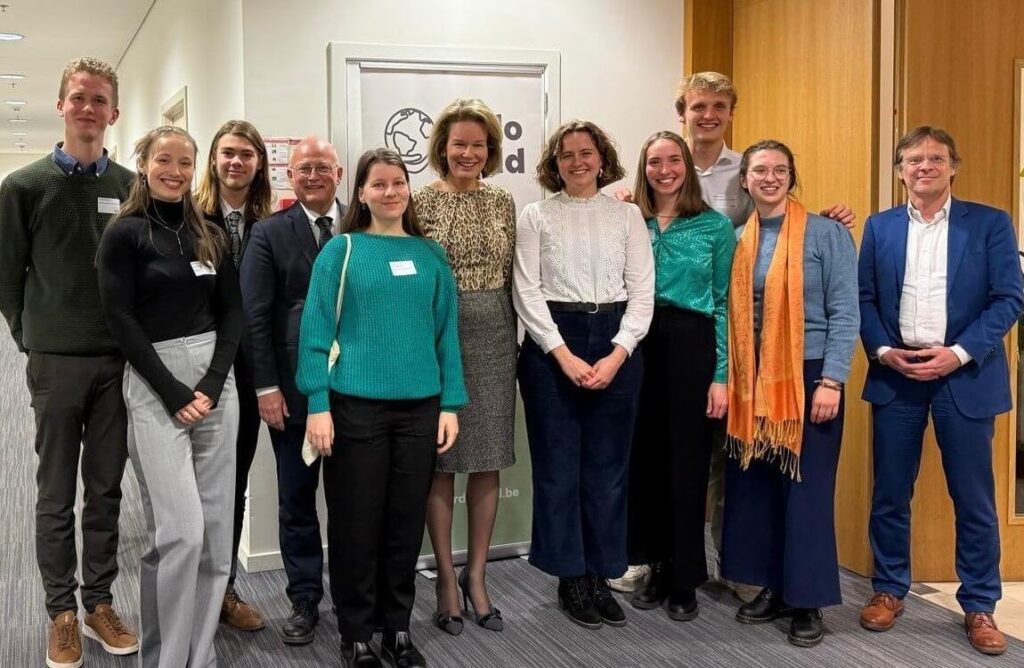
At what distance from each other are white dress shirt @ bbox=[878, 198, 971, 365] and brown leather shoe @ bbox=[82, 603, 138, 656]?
8.01 feet

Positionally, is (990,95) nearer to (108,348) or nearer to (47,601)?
(108,348)

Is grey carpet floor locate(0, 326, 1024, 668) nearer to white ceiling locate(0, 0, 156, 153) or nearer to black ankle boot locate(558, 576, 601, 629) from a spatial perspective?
black ankle boot locate(558, 576, 601, 629)

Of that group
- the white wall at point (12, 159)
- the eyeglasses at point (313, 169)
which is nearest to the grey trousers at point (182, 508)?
the eyeglasses at point (313, 169)

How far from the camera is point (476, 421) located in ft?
9.66

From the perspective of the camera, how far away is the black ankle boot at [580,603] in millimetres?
3076

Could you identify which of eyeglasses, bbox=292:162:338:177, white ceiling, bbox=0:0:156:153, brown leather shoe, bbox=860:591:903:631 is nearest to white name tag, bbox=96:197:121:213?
eyeglasses, bbox=292:162:338:177

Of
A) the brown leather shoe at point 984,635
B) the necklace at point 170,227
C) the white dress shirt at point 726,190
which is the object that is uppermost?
the white dress shirt at point 726,190

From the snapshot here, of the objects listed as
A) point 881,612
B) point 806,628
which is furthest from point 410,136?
point 881,612

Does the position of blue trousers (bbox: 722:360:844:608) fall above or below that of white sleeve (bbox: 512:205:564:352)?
below

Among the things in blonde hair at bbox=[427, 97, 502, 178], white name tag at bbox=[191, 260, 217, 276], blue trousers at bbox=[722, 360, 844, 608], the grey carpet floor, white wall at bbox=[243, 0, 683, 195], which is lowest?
the grey carpet floor

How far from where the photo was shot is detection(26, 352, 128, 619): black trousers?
270cm

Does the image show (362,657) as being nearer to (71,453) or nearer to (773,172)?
(71,453)

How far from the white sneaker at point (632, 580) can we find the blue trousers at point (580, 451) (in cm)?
29

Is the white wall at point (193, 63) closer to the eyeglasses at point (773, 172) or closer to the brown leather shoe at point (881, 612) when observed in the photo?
the eyeglasses at point (773, 172)
